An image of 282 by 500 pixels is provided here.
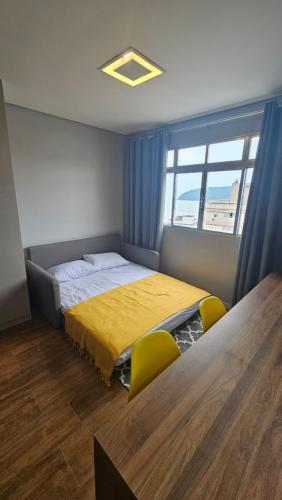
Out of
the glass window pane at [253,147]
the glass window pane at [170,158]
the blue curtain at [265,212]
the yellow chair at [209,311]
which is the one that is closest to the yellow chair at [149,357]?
the yellow chair at [209,311]

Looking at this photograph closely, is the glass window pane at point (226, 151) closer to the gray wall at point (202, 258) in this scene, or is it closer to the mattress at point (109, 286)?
the gray wall at point (202, 258)

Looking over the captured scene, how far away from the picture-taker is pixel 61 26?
4.30 feet

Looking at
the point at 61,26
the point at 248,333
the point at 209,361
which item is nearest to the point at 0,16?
the point at 61,26

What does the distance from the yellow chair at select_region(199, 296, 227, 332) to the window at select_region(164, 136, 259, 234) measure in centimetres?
141

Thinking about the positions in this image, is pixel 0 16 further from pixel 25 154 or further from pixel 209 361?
pixel 209 361

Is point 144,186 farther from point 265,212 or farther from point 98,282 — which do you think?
point 265,212

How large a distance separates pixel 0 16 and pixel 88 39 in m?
0.51

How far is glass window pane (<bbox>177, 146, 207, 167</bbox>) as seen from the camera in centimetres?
289

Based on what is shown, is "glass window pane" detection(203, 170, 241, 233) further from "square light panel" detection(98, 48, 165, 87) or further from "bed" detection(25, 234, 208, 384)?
"square light panel" detection(98, 48, 165, 87)

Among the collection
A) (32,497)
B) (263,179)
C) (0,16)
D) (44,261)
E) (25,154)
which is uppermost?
(0,16)

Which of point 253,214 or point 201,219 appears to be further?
point 201,219

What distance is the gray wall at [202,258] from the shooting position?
2.77 meters

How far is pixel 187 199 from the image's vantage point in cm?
315

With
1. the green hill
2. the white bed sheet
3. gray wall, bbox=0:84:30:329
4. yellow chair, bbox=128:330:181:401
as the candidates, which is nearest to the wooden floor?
gray wall, bbox=0:84:30:329
